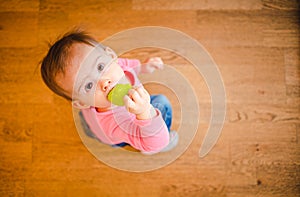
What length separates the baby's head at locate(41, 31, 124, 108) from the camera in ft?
2.27

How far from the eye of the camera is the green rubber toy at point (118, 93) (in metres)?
0.70

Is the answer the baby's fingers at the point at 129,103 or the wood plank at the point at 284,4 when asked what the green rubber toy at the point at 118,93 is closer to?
the baby's fingers at the point at 129,103

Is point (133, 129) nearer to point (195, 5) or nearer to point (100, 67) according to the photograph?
point (100, 67)

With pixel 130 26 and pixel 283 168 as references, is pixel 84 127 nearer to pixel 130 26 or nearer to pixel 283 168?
pixel 130 26

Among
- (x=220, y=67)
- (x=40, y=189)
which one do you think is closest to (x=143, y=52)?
(x=220, y=67)

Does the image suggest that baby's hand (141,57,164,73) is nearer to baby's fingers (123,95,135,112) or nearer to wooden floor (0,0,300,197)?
wooden floor (0,0,300,197)

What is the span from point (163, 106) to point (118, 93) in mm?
225

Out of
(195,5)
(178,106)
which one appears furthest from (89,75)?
(195,5)

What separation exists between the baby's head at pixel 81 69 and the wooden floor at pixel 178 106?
30 centimetres

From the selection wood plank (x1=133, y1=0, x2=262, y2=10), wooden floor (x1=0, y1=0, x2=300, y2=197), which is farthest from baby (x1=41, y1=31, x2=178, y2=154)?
wood plank (x1=133, y1=0, x2=262, y2=10)

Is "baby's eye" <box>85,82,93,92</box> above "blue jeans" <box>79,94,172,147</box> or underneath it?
above

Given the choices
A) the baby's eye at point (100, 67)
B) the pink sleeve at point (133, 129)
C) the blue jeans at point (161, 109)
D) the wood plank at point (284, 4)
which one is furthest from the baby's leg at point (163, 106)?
the wood plank at point (284, 4)

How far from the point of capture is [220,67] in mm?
1011

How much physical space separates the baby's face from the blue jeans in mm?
198
